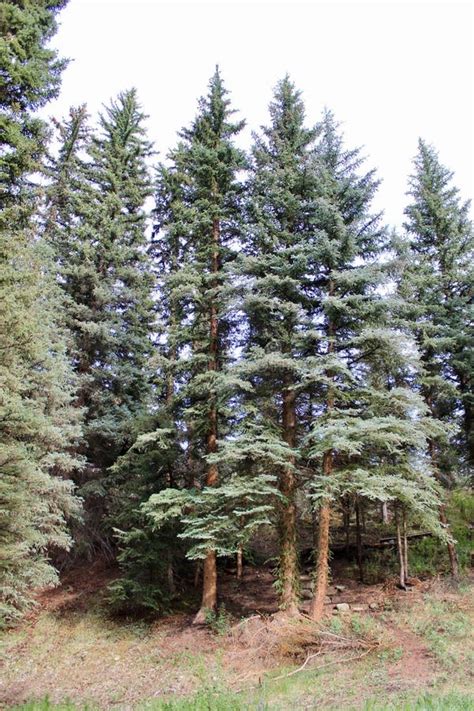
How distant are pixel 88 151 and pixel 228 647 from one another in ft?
66.9

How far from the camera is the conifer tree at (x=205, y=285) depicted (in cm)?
1367

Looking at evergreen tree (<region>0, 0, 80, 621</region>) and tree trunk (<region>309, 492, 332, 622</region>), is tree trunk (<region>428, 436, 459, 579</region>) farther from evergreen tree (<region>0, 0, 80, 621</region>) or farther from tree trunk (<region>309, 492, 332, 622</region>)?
evergreen tree (<region>0, 0, 80, 621</region>)

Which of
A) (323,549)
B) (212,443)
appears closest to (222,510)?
(212,443)

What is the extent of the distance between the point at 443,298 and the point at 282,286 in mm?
6703

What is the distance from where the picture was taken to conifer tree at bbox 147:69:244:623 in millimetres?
13672

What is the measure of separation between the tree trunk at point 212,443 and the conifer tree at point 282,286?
4.09 feet

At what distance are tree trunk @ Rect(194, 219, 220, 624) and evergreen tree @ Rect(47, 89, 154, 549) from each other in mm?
2646

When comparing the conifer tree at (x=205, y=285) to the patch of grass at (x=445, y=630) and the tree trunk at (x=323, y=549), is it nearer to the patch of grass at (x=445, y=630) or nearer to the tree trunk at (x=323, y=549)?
the tree trunk at (x=323, y=549)

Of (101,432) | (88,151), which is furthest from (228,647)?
(88,151)

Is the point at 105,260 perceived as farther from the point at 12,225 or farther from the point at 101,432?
the point at 12,225

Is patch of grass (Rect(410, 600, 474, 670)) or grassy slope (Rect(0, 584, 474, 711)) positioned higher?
patch of grass (Rect(410, 600, 474, 670))

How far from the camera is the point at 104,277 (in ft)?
60.8

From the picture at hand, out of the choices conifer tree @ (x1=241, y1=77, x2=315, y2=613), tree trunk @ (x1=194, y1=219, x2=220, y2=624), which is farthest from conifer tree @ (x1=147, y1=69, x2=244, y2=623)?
conifer tree @ (x1=241, y1=77, x2=315, y2=613)

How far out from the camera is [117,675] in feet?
32.7
